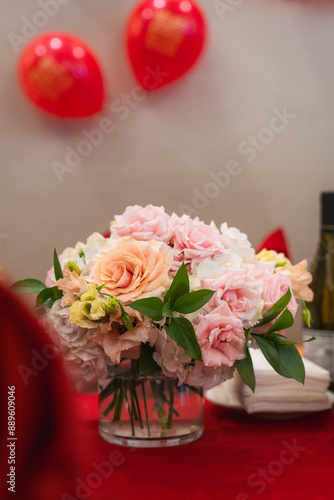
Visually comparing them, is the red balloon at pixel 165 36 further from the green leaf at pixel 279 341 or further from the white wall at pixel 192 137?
the green leaf at pixel 279 341

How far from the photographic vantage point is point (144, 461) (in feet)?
2.43

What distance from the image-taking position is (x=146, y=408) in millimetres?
781

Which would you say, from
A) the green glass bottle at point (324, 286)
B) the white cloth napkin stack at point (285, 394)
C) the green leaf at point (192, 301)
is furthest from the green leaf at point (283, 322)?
the green glass bottle at point (324, 286)

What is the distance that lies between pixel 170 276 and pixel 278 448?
1.05 ft

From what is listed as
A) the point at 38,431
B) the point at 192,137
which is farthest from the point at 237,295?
the point at 192,137

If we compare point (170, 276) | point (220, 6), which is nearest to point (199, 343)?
point (170, 276)

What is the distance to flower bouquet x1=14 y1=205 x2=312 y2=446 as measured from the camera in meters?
0.67

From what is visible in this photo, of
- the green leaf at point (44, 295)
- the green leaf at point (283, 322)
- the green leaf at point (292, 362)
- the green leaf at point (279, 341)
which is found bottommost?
the green leaf at point (292, 362)

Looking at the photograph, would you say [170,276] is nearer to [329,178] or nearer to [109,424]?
[109,424]

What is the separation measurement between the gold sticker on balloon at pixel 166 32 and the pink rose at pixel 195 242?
1.00 meters

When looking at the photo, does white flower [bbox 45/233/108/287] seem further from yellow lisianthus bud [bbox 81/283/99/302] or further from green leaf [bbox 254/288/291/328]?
green leaf [bbox 254/288/291/328]

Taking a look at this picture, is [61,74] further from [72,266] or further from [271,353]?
[271,353]

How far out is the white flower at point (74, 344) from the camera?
0.70 meters

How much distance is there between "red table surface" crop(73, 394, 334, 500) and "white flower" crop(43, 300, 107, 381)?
0.29 feet
